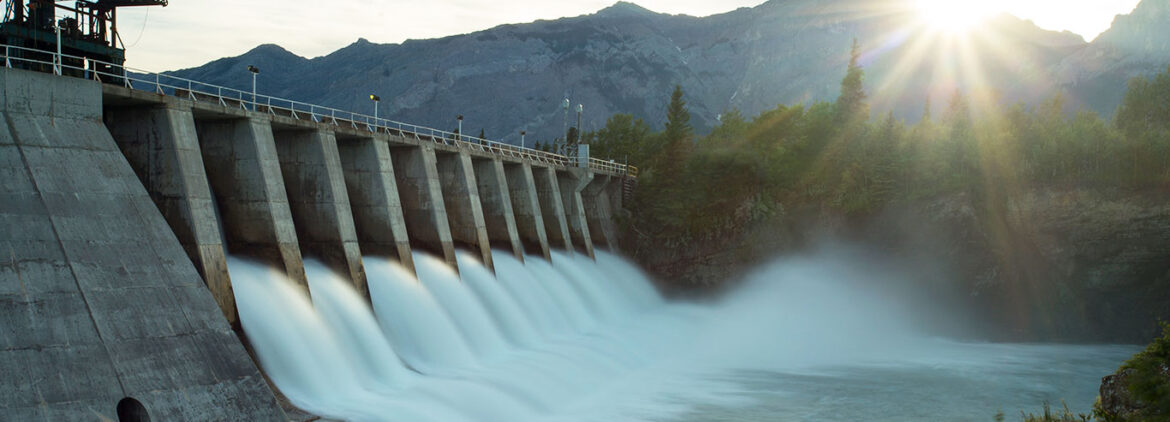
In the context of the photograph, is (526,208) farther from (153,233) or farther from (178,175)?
(153,233)

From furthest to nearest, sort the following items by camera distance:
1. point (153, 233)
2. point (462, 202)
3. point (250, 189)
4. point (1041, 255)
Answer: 1. point (1041, 255)
2. point (462, 202)
3. point (250, 189)
4. point (153, 233)

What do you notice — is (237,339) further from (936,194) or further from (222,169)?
(936,194)

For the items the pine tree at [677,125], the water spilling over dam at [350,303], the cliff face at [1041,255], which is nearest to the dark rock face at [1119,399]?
the water spilling over dam at [350,303]

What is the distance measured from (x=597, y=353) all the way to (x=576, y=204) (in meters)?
23.0

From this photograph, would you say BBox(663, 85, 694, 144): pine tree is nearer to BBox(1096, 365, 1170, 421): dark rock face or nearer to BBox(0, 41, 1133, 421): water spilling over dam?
BBox(0, 41, 1133, 421): water spilling over dam

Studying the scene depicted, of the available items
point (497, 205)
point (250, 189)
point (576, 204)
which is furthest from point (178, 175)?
point (576, 204)

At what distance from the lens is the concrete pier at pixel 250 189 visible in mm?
29109

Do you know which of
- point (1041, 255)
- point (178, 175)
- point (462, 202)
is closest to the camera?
point (178, 175)

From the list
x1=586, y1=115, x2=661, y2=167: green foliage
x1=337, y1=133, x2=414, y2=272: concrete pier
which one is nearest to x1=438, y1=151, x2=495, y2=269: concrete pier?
x1=337, y1=133, x2=414, y2=272: concrete pier

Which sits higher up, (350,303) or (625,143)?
(625,143)

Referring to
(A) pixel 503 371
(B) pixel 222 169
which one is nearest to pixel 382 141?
(B) pixel 222 169

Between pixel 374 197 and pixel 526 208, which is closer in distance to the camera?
pixel 374 197

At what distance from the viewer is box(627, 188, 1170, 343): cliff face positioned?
167 ft

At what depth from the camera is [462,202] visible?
4575 centimetres
